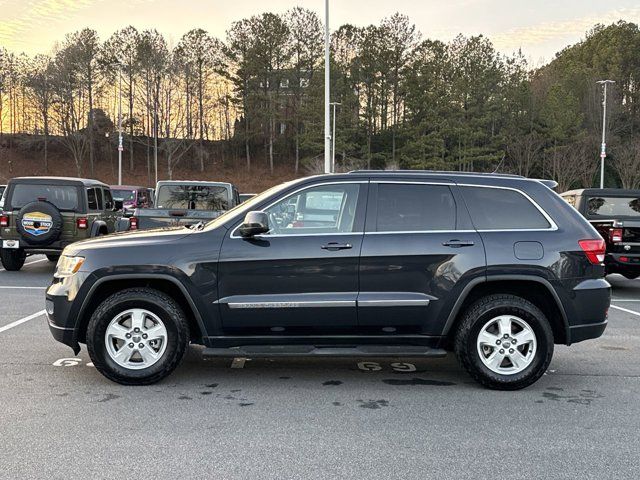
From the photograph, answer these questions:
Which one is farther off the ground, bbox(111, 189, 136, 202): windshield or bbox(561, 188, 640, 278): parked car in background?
bbox(111, 189, 136, 202): windshield

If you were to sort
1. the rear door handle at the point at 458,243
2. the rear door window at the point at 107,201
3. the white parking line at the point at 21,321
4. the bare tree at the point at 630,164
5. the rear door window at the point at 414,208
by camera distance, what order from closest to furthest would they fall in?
the rear door handle at the point at 458,243 < the rear door window at the point at 414,208 < the white parking line at the point at 21,321 < the rear door window at the point at 107,201 < the bare tree at the point at 630,164

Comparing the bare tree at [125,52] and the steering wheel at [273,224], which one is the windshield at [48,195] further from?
the bare tree at [125,52]

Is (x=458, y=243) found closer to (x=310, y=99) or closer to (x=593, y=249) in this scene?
(x=593, y=249)

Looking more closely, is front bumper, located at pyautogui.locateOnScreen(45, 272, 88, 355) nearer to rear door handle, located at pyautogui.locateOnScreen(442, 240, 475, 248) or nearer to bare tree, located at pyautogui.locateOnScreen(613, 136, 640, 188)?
rear door handle, located at pyautogui.locateOnScreen(442, 240, 475, 248)

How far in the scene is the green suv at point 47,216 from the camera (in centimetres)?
1084

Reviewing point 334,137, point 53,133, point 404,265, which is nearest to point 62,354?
point 404,265

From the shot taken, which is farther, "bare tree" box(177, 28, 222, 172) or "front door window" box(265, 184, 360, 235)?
"bare tree" box(177, 28, 222, 172)

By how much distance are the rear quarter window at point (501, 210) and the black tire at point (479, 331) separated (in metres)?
0.68

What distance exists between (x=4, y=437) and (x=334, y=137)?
49.6m

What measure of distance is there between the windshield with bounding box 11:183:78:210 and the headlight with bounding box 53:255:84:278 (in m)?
6.75

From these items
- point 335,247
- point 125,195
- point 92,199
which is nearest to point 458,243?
point 335,247

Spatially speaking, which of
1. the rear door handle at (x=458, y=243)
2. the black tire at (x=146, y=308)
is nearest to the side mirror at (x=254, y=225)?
the black tire at (x=146, y=308)

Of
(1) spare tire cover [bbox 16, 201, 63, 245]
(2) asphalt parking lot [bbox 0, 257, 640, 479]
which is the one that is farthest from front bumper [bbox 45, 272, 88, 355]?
(1) spare tire cover [bbox 16, 201, 63, 245]

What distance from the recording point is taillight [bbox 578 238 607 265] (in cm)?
507
